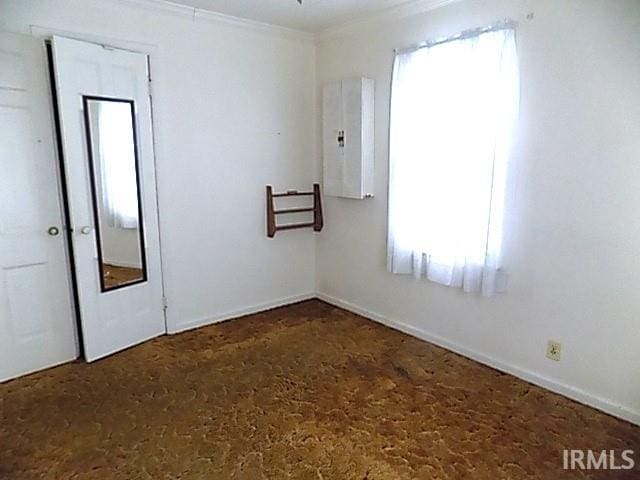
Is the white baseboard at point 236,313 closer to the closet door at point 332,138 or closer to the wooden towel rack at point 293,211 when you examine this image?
the wooden towel rack at point 293,211

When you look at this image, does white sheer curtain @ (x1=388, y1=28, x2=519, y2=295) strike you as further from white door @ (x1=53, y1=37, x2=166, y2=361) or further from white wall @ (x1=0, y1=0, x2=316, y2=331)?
white door @ (x1=53, y1=37, x2=166, y2=361)

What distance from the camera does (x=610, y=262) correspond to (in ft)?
7.97

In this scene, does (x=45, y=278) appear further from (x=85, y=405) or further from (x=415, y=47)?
(x=415, y=47)

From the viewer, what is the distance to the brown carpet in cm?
209

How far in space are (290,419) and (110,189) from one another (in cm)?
201

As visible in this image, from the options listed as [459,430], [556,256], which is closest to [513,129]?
[556,256]

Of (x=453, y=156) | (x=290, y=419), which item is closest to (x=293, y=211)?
(x=453, y=156)

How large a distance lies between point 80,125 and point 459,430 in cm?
297

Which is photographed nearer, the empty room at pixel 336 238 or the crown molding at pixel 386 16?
the empty room at pixel 336 238

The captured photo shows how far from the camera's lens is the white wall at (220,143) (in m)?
3.33

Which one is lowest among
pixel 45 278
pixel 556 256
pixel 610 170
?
pixel 45 278

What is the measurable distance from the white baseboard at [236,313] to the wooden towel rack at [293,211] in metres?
0.67

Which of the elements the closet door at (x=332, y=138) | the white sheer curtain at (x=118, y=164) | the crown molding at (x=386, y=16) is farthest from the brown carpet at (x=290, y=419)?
the crown molding at (x=386, y=16)

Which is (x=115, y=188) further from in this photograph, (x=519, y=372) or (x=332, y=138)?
(x=519, y=372)
